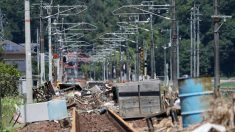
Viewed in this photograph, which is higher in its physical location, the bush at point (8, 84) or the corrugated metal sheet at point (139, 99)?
the corrugated metal sheet at point (139, 99)

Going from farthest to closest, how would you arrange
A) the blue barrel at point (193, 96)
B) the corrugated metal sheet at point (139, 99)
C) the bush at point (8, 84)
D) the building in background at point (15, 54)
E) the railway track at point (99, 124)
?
Result: the building in background at point (15, 54)
the bush at point (8, 84)
the corrugated metal sheet at point (139, 99)
the railway track at point (99, 124)
the blue barrel at point (193, 96)

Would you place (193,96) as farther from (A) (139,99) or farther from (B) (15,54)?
(B) (15,54)

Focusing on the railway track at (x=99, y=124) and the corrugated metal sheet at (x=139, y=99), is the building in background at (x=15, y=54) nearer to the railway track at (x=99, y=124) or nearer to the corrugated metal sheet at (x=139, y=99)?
the railway track at (x=99, y=124)

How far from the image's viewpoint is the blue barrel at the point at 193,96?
19.3 m

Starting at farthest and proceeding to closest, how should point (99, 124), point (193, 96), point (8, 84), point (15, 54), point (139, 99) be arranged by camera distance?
point (15, 54) → point (8, 84) → point (139, 99) → point (99, 124) → point (193, 96)

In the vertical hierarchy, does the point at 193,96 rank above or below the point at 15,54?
above

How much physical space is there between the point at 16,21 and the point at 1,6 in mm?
9758

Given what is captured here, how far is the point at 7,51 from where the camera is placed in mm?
119062

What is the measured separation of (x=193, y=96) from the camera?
19484mm

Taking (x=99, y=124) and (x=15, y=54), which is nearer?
(x=99, y=124)

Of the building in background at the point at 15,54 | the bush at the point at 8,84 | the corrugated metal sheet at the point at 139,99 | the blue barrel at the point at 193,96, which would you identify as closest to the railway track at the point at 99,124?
the corrugated metal sheet at the point at 139,99

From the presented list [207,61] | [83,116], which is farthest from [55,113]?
[207,61]

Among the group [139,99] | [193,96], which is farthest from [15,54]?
[193,96]

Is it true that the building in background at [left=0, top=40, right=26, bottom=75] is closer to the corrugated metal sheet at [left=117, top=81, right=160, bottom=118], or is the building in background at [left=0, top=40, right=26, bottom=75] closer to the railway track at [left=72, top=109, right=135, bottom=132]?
the railway track at [left=72, top=109, right=135, bottom=132]
